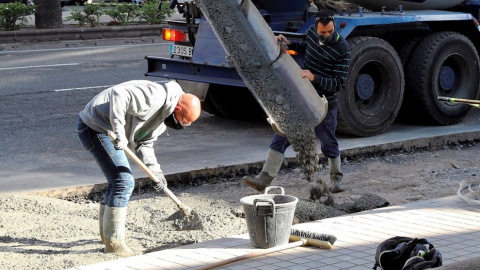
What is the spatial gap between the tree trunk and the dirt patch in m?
12.4

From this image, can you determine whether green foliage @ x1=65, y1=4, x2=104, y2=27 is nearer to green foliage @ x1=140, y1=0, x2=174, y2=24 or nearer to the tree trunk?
the tree trunk

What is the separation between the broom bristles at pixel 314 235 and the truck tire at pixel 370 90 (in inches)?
139

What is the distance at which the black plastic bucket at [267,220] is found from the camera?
5877 millimetres

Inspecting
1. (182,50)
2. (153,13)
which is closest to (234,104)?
(182,50)

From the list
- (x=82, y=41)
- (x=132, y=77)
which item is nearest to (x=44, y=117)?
(x=132, y=77)

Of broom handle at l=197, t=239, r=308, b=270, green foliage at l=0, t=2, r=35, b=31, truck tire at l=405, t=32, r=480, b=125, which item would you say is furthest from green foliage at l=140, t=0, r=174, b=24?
broom handle at l=197, t=239, r=308, b=270

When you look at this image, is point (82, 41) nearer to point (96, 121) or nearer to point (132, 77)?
point (132, 77)

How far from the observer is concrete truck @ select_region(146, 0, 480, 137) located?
9.72m

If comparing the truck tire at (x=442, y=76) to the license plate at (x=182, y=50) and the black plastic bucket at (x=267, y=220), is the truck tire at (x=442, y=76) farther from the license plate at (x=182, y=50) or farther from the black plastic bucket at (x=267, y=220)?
the black plastic bucket at (x=267, y=220)

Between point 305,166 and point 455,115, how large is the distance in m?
3.63

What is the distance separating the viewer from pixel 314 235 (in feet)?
19.9

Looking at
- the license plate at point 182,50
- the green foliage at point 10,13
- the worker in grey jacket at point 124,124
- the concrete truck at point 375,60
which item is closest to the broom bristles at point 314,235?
the worker in grey jacket at point 124,124

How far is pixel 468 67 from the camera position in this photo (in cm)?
1092

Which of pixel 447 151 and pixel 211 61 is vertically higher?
pixel 211 61
